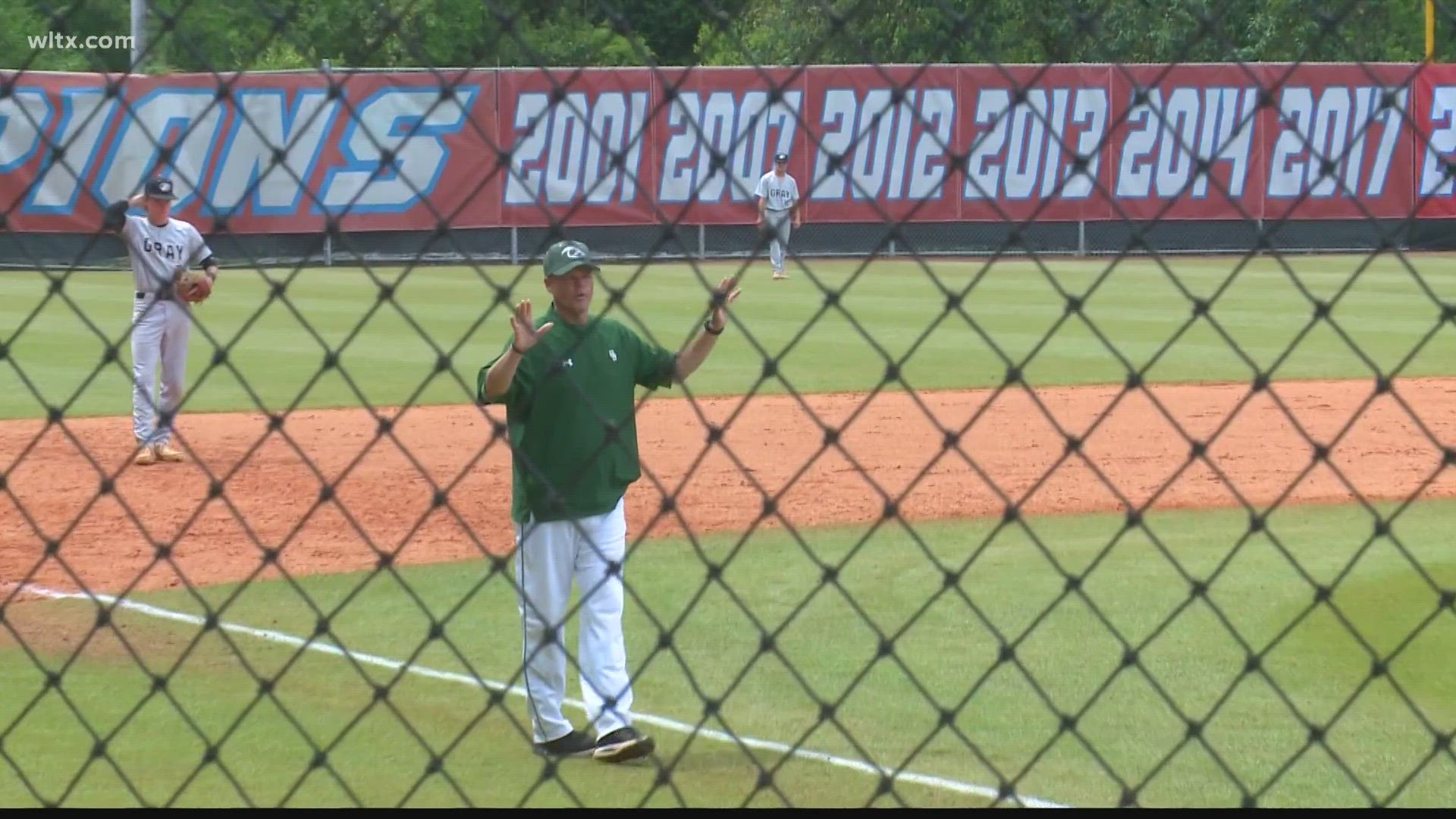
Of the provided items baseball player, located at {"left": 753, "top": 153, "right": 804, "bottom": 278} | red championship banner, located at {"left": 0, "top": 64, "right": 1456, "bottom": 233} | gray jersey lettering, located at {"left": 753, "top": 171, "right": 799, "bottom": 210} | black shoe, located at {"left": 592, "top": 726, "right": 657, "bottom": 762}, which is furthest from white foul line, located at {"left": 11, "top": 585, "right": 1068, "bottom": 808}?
gray jersey lettering, located at {"left": 753, "top": 171, "right": 799, "bottom": 210}

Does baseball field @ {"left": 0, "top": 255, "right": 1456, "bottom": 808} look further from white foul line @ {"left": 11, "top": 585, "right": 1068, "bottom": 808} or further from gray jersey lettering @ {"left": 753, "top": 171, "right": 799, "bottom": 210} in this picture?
gray jersey lettering @ {"left": 753, "top": 171, "right": 799, "bottom": 210}

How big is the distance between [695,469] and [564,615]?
1.44 m

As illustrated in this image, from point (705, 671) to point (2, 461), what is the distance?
729 centimetres

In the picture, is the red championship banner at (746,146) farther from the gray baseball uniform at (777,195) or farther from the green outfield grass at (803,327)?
the green outfield grass at (803,327)

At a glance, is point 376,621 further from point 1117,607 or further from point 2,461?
point 2,461

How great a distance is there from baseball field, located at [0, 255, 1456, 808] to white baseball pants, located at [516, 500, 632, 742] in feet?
0.69

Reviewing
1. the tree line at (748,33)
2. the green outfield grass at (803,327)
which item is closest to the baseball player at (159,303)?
the green outfield grass at (803,327)

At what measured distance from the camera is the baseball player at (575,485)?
605 cm

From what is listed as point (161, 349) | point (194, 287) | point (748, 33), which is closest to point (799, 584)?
point (194, 287)

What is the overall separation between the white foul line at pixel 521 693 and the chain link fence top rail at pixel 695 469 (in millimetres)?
31

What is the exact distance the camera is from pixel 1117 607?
8047mm

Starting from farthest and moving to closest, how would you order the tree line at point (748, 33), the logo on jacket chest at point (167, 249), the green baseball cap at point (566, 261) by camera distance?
1. the tree line at point (748, 33)
2. the logo on jacket chest at point (167, 249)
3. the green baseball cap at point (566, 261)

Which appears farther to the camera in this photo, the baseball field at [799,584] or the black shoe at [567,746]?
the black shoe at [567,746]

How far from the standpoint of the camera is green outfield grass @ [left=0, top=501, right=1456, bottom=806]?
5.82m
